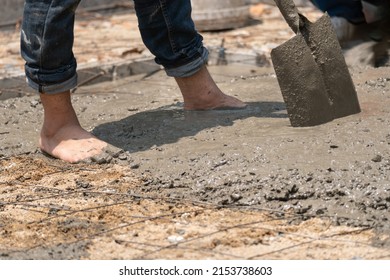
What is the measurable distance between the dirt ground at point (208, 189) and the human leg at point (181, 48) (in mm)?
96

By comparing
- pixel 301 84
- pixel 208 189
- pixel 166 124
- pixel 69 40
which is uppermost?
pixel 69 40

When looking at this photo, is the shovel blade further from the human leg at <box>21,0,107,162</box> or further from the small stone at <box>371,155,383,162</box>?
the human leg at <box>21,0,107,162</box>

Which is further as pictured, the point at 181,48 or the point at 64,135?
the point at 181,48

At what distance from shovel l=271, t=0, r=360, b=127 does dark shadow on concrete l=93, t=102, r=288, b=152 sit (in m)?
0.27

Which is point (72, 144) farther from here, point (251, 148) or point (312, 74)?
point (312, 74)

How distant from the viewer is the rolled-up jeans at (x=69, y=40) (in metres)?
3.70

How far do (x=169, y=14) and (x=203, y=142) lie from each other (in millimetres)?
627

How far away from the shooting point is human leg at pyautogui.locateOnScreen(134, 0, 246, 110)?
4086mm

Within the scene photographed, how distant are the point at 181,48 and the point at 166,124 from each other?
0.34m

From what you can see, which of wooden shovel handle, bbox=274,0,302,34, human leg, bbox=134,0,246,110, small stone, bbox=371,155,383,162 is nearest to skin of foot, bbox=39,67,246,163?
human leg, bbox=134,0,246,110

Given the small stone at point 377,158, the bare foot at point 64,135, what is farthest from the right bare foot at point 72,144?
the small stone at point 377,158

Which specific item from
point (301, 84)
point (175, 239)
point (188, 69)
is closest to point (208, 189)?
point (175, 239)

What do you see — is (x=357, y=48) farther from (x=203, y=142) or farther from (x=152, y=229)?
(x=152, y=229)

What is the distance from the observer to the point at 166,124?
162 inches
